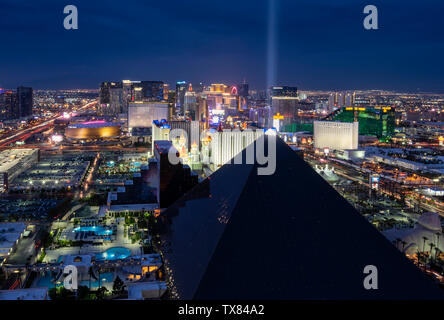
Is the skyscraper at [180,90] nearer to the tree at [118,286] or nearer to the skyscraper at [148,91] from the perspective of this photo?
the skyscraper at [148,91]

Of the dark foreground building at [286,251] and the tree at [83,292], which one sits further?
the tree at [83,292]

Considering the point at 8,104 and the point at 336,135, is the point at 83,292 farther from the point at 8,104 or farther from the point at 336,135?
the point at 8,104

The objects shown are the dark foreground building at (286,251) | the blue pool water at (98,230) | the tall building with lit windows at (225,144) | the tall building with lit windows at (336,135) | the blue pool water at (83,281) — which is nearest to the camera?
the dark foreground building at (286,251)

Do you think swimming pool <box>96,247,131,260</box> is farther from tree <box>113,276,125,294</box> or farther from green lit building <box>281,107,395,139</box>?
green lit building <box>281,107,395,139</box>

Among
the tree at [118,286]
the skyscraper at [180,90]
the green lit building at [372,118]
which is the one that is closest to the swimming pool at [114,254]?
the tree at [118,286]

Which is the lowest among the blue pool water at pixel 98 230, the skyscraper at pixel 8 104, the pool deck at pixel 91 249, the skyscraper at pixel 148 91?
the pool deck at pixel 91 249

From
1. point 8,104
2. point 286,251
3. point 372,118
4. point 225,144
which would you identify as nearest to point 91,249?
point 286,251

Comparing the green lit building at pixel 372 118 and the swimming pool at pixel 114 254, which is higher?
the green lit building at pixel 372 118
